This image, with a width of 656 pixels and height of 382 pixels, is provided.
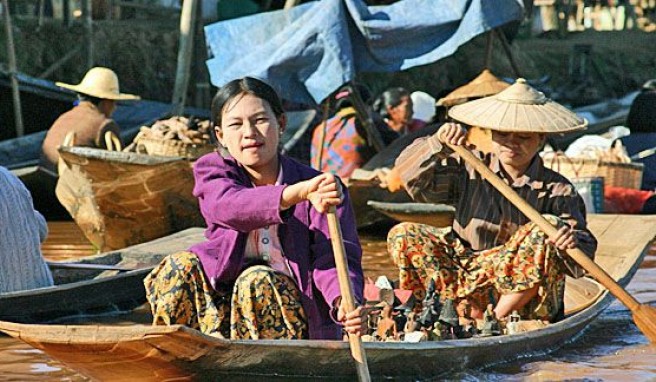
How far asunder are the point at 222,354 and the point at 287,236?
0.48 metres

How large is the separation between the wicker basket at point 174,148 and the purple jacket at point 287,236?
12.9 ft

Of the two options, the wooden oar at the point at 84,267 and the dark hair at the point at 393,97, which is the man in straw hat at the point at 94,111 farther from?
the wooden oar at the point at 84,267

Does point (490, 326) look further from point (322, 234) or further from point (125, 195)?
point (125, 195)

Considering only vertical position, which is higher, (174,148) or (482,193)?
(482,193)

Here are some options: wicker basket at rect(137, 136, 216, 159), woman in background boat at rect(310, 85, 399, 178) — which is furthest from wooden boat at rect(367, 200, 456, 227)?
woman in background boat at rect(310, 85, 399, 178)

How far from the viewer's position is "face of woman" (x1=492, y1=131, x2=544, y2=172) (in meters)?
4.96

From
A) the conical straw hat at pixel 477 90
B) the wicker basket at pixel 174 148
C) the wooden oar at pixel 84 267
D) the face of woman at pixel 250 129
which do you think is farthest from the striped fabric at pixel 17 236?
the conical straw hat at pixel 477 90

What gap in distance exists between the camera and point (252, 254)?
3.89 m

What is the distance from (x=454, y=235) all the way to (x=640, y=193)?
371 centimetres

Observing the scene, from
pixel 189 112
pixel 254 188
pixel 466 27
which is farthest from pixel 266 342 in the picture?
pixel 189 112

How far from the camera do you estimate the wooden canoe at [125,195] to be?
298 inches

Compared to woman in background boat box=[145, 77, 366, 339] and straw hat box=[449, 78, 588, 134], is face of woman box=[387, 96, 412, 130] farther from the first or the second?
woman in background boat box=[145, 77, 366, 339]

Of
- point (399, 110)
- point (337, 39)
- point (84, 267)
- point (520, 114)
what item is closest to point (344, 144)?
point (399, 110)

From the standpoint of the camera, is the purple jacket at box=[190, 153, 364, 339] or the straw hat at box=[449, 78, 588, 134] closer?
the purple jacket at box=[190, 153, 364, 339]
